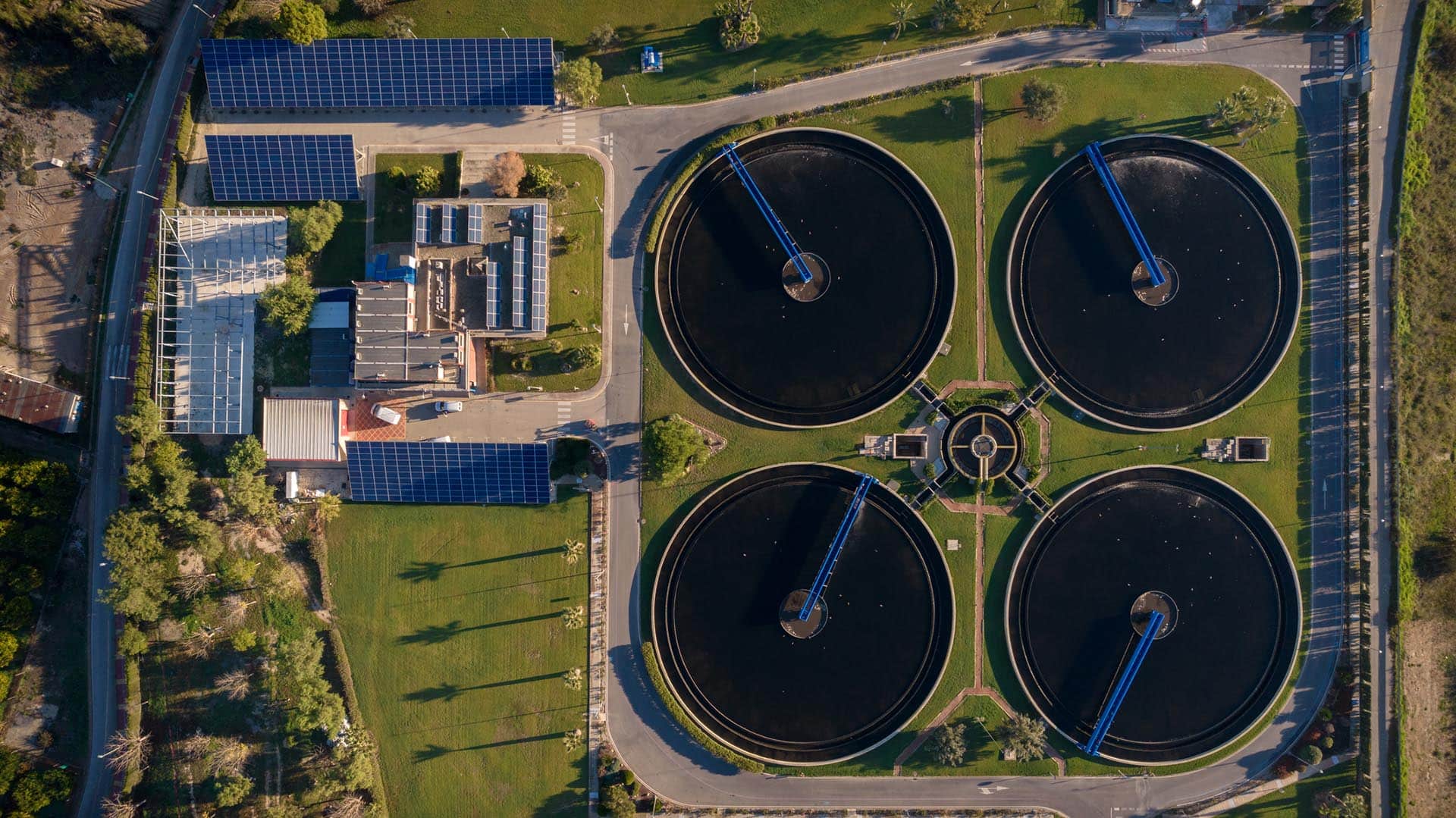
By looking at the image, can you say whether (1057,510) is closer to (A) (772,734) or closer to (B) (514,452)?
(A) (772,734)

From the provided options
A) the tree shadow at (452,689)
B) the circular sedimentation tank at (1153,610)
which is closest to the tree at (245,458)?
the tree shadow at (452,689)

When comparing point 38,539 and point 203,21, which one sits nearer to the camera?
point 38,539

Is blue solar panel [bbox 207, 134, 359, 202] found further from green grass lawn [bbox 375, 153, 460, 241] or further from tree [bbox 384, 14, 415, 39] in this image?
tree [bbox 384, 14, 415, 39]

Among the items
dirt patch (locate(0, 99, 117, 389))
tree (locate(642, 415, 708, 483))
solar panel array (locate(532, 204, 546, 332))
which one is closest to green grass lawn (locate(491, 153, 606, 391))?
solar panel array (locate(532, 204, 546, 332))

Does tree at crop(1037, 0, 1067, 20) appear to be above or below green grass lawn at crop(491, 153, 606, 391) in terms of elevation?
above

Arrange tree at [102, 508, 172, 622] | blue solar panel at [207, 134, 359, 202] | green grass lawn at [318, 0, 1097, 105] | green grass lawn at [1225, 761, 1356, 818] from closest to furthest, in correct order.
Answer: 1. tree at [102, 508, 172, 622]
2. blue solar panel at [207, 134, 359, 202]
3. green grass lawn at [1225, 761, 1356, 818]
4. green grass lawn at [318, 0, 1097, 105]

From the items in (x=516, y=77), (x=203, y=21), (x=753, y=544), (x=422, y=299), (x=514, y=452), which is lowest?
(x=753, y=544)

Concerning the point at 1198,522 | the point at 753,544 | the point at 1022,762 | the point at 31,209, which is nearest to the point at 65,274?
the point at 31,209
